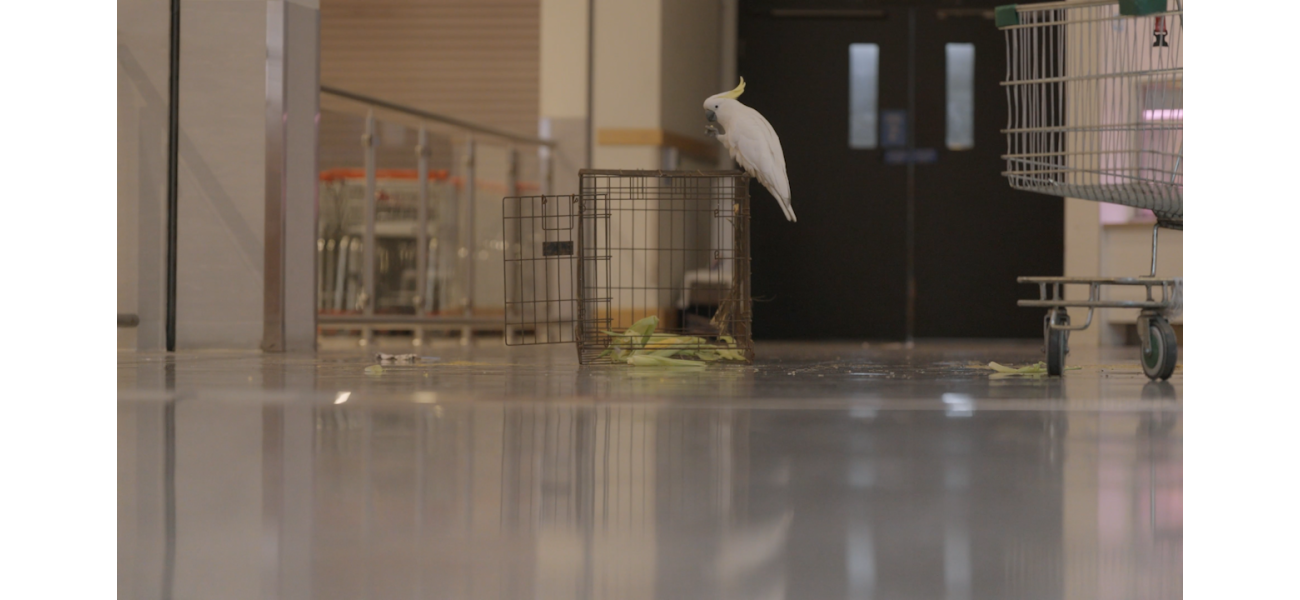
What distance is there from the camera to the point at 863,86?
6309 mm

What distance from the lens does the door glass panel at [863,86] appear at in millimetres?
6285

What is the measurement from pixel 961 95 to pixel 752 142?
3.70 meters

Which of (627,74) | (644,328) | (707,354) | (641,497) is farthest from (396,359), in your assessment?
(627,74)

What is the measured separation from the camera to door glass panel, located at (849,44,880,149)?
20.6ft

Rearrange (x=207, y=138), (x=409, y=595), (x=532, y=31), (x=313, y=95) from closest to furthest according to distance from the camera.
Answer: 1. (x=409, y=595)
2. (x=207, y=138)
3. (x=313, y=95)
4. (x=532, y=31)

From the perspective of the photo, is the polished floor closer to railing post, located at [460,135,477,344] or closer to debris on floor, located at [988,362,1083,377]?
debris on floor, located at [988,362,1083,377]

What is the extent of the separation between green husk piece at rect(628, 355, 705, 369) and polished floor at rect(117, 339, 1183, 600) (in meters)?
0.92

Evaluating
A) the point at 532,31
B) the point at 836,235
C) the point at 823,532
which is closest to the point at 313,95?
the point at 823,532

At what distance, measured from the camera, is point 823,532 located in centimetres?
137

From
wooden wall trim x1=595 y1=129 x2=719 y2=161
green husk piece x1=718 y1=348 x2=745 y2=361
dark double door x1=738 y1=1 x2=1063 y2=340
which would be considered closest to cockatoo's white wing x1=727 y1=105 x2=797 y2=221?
green husk piece x1=718 y1=348 x2=745 y2=361

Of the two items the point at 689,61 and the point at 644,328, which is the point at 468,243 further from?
the point at 644,328
